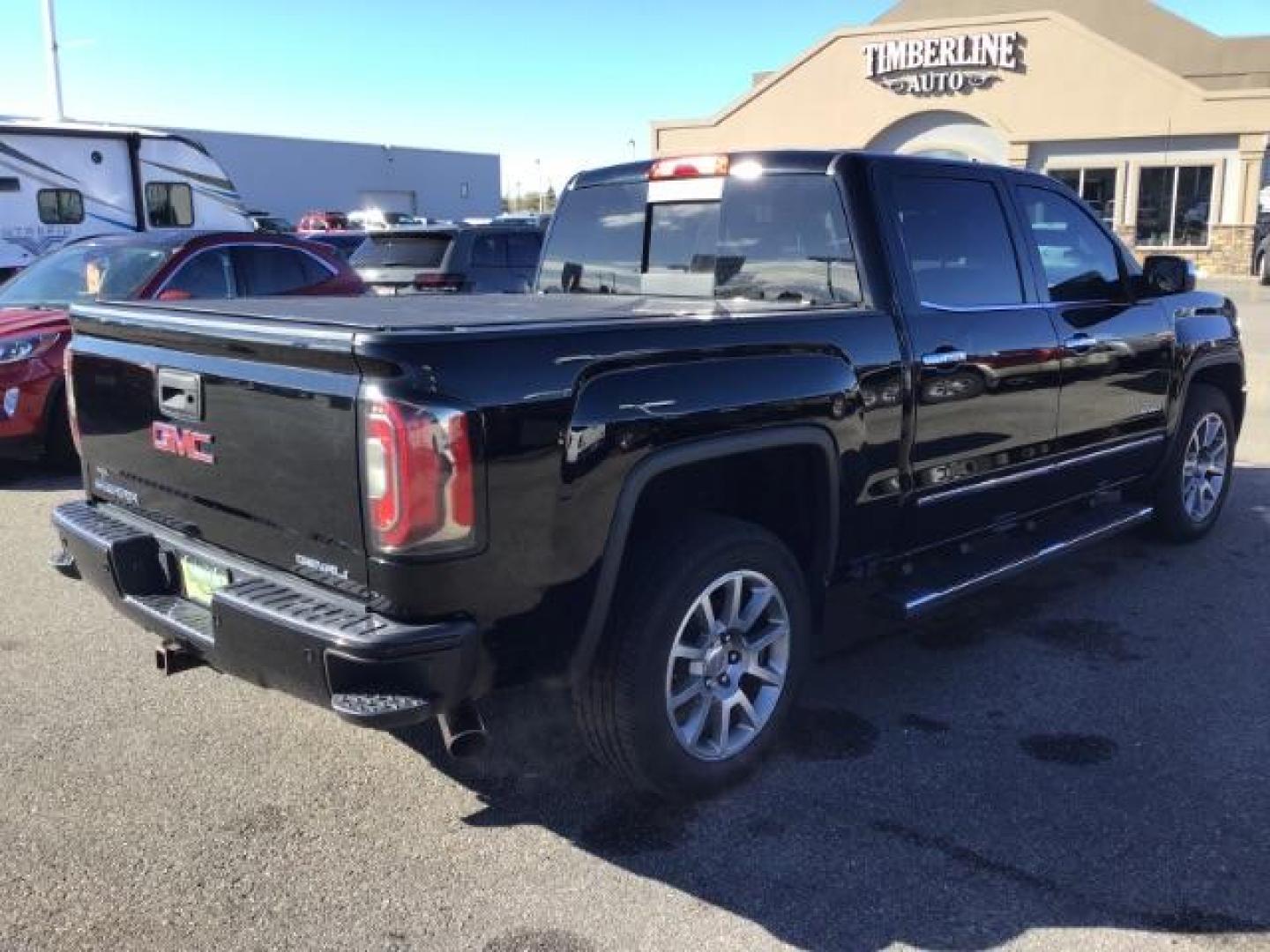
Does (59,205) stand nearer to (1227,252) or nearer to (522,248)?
(522,248)

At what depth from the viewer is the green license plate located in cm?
326

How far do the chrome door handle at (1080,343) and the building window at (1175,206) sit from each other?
29.7 metres

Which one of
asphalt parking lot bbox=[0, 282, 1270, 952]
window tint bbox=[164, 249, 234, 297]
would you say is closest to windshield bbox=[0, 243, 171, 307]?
window tint bbox=[164, 249, 234, 297]

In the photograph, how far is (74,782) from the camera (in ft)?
11.7

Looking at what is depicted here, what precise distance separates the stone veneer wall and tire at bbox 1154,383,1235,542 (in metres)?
26.2

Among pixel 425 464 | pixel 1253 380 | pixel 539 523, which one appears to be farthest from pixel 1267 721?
pixel 1253 380

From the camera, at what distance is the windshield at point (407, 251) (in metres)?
12.9

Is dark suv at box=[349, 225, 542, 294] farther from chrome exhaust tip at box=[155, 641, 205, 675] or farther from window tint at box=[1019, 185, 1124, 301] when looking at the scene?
chrome exhaust tip at box=[155, 641, 205, 675]

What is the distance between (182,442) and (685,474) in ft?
4.97

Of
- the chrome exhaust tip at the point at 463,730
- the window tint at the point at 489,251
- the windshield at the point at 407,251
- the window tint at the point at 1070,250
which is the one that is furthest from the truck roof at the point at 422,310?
the windshield at the point at 407,251

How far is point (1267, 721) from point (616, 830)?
2.43 m

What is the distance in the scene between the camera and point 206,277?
8445mm

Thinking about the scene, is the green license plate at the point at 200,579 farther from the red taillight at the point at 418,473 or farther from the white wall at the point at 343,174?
the white wall at the point at 343,174

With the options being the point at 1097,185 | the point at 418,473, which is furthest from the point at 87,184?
the point at 1097,185
